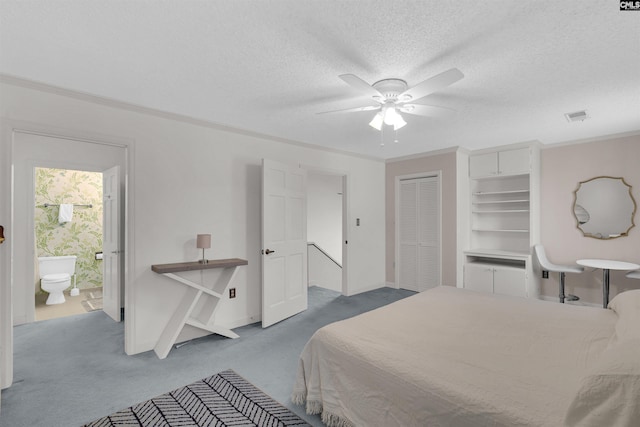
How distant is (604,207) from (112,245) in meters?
6.18

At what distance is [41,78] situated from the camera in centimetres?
234

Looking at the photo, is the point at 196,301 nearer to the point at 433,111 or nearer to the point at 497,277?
the point at 433,111

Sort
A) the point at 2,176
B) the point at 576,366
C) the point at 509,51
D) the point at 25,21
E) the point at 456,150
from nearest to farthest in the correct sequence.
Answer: the point at 576,366, the point at 25,21, the point at 509,51, the point at 2,176, the point at 456,150

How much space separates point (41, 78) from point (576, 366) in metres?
3.82

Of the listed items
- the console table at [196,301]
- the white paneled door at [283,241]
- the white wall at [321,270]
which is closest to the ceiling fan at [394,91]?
the white paneled door at [283,241]

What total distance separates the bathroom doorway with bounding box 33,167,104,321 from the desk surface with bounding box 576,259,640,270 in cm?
634

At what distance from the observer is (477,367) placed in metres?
1.50

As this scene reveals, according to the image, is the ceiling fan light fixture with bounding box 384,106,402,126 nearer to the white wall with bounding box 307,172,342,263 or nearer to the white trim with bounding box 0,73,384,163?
the white trim with bounding box 0,73,384,163

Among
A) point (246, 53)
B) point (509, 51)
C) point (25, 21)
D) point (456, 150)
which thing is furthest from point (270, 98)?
point (456, 150)

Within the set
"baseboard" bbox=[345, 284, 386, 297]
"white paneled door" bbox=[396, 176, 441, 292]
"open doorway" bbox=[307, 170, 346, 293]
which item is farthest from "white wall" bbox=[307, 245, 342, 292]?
"white paneled door" bbox=[396, 176, 441, 292]

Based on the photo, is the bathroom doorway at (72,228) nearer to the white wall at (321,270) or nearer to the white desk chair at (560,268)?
the white wall at (321,270)

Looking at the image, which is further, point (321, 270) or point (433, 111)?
point (321, 270)

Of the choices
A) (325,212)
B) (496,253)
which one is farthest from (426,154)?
(325,212)

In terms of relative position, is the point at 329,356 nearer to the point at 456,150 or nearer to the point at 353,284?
the point at 353,284
